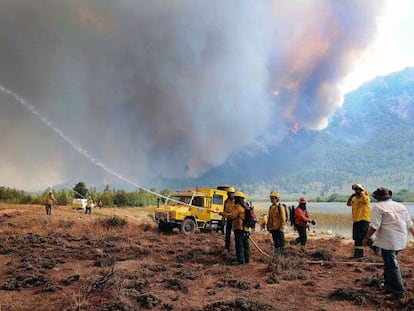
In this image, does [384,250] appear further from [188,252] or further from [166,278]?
[188,252]

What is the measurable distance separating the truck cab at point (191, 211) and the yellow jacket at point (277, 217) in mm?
7814

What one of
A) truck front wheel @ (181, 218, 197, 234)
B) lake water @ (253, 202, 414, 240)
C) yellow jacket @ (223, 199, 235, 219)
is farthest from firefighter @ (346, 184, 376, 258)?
lake water @ (253, 202, 414, 240)

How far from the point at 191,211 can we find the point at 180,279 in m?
11.2

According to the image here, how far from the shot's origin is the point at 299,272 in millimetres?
9430

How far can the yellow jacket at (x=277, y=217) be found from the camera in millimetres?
11820

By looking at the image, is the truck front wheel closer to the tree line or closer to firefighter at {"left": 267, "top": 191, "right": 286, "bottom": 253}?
firefighter at {"left": 267, "top": 191, "right": 286, "bottom": 253}

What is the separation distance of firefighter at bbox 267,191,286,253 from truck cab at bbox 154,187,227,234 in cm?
773

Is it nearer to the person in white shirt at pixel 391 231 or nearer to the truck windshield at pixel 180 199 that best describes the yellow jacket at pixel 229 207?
the person in white shirt at pixel 391 231

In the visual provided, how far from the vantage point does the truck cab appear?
19.6 m

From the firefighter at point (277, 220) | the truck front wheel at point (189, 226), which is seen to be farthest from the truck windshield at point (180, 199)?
the firefighter at point (277, 220)

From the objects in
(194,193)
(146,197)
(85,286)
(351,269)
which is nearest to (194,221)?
(194,193)

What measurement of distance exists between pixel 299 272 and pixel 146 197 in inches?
2658

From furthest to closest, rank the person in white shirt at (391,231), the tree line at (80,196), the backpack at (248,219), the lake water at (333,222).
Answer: the tree line at (80,196), the lake water at (333,222), the backpack at (248,219), the person in white shirt at (391,231)

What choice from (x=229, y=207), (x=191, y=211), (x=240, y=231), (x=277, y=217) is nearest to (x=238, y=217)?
(x=240, y=231)
